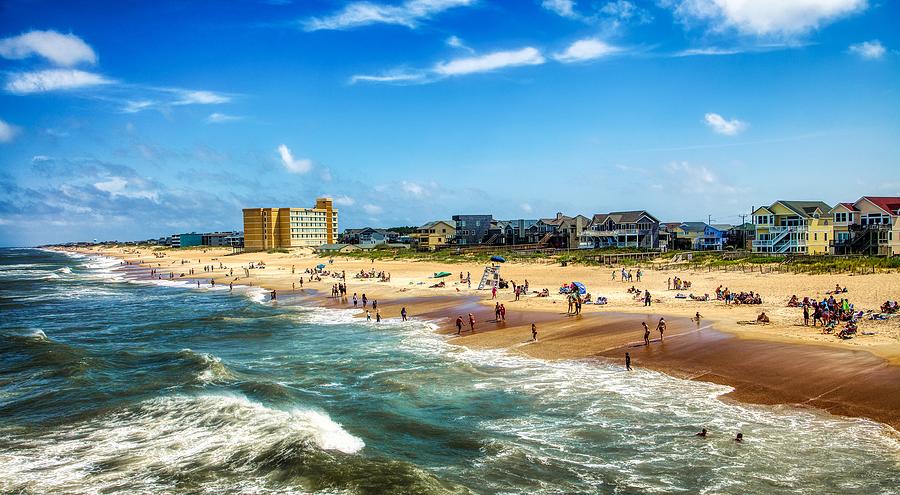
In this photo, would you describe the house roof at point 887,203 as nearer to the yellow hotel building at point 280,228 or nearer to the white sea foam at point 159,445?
the white sea foam at point 159,445

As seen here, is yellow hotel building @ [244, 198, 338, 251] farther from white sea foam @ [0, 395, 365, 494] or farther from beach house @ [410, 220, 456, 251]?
white sea foam @ [0, 395, 365, 494]

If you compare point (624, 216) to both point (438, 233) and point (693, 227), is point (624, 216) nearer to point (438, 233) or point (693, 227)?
point (693, 227)

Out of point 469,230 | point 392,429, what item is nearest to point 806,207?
point 469,230

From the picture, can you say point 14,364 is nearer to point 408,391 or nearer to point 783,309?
point 408,391

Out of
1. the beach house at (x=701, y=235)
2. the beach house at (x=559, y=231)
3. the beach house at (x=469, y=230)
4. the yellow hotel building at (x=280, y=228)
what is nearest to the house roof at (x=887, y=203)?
the beach house at (x=701, y=235)

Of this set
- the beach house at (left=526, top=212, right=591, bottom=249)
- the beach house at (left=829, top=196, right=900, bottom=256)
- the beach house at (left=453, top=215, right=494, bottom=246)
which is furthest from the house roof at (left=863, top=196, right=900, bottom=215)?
the beach house at (left=453, top=215, right=494, bottom=246)

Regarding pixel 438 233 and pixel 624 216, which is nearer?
pixel 624 216

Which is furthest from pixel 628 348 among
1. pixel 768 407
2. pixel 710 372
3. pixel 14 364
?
pixel 14 364
